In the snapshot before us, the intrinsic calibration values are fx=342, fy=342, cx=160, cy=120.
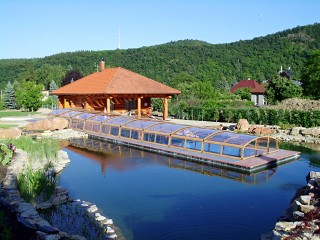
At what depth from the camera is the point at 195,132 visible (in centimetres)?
1447

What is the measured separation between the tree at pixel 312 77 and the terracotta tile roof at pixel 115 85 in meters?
17.6

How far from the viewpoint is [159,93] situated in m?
25.3

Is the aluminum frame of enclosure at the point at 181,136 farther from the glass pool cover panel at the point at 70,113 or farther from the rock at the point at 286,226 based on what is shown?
the rock at the point at 286,226

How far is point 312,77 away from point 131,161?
29765mm

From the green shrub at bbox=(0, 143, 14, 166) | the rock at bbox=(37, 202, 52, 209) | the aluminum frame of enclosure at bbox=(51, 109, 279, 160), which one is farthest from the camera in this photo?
the aluminum frame of enclosure at bbox=(51, 109, 279, 160)

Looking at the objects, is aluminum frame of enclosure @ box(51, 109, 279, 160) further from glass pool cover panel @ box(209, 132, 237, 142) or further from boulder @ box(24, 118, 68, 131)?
boulder @ box(24, 118, 68, 131)

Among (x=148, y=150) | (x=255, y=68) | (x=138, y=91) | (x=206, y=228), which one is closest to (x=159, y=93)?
(x=138, y=91)

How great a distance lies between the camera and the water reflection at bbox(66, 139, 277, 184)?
1126cm

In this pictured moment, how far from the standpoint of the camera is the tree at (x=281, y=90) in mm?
31125

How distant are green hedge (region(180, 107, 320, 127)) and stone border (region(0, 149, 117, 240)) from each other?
16.5m

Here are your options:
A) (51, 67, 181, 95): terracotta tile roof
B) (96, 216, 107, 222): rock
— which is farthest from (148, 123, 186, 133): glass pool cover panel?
(96, 216, 107, 222): rock

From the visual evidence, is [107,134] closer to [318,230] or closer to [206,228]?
[206,228]

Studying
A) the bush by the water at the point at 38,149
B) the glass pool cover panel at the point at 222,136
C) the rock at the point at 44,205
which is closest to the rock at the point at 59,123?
the bush by the water at the point at 38,149

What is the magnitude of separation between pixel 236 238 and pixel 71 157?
8947 mm
